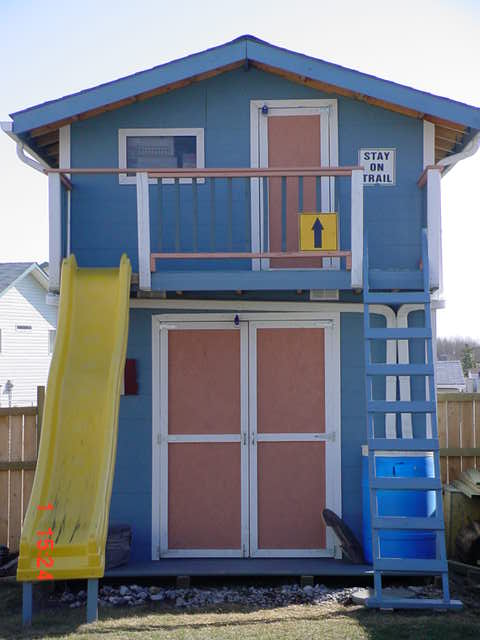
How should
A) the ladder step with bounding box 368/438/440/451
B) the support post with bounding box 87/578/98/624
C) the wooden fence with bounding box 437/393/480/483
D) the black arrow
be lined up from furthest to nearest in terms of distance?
1. the wooden fence with bounding box 437/393/480/483
2. the black arrow
3. the ladder step with bounding box 368/438/440/451
4. the support post with bounding box 87/578/98/624

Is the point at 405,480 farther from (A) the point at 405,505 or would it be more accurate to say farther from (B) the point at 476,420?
(B) the point at 476,420

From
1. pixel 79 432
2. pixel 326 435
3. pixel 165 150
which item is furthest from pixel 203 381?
pixel 165 150

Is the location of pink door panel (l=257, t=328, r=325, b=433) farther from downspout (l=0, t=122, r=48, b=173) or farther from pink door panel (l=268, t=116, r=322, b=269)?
downspout (l=0, t=122, r=48, b=173)

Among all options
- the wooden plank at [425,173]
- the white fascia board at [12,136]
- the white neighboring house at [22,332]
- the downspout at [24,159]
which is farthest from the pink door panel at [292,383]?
the white neighboring house at [22,332]

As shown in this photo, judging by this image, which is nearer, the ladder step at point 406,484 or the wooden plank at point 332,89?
the ladder step at point 406,484

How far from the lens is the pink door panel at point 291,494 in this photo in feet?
25.4

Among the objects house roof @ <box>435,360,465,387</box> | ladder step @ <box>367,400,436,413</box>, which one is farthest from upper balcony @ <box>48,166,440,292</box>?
house roof @ <box>435,360,465,387</box>

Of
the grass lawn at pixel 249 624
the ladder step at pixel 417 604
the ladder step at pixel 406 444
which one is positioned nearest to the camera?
the grass lawn at pixel 249 624

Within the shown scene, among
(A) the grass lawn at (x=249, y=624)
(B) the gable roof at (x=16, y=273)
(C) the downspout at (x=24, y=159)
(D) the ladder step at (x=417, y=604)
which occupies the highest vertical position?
(B) the gable roof at (x=16, y=273)

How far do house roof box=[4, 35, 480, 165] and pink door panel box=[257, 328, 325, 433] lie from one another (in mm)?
2443

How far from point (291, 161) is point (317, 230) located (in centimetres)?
109

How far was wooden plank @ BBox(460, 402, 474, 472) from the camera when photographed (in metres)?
8.72

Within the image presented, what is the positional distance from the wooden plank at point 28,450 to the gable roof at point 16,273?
14703mm

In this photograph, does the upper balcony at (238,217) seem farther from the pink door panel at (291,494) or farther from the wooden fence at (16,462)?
the wooden fence at (16,462)
